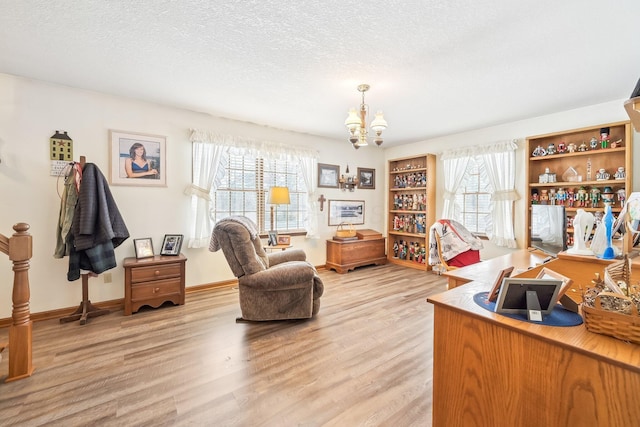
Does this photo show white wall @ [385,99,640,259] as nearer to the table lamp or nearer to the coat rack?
the table lamp

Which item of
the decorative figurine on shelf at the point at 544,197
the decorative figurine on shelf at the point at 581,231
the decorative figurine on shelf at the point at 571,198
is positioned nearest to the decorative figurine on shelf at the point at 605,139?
the decorative figurine on shelf at the point at 571,198

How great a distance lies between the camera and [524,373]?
105 cm

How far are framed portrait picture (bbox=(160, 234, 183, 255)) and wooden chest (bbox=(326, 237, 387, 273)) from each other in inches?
98.1

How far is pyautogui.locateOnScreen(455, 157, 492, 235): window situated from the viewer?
452cm

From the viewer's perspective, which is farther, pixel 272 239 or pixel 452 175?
pixel 452 175

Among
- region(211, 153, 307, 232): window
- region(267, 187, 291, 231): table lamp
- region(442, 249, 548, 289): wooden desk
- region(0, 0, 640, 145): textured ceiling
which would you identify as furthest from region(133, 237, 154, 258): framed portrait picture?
region(442, 249, 548, 289): wooden desk

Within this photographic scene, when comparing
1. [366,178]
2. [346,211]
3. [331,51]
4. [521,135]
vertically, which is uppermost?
[331,51]

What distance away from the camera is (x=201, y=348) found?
7.68 feet

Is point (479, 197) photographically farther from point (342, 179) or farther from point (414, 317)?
point (414, 317)

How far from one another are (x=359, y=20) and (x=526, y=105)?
109 inches

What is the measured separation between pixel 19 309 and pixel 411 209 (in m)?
5.33

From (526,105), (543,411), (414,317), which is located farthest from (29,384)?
(526,105)

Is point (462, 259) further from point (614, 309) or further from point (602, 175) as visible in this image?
point (614, 309)

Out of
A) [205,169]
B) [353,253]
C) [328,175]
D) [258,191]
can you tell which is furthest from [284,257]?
[328,175]
